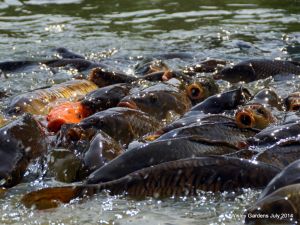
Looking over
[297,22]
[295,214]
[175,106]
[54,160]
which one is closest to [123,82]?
[175,106]

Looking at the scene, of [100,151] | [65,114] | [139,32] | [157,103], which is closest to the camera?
[100,151]

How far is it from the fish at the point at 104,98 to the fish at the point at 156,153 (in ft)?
5.69

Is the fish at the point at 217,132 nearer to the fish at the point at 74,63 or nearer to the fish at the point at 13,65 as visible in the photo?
the fish at the point at 74,63

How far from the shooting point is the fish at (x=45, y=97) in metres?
6.48

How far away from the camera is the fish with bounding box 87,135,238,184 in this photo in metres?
4.45

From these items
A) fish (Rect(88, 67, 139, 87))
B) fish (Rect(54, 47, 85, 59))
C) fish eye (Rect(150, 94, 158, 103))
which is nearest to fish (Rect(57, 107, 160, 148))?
fish eye (Rect(150, 94, 158, 103))

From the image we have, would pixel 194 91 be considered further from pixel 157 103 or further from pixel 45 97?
pixel 45 97

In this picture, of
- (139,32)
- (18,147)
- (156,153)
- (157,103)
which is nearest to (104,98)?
(157,103)

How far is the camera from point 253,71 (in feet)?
26.0

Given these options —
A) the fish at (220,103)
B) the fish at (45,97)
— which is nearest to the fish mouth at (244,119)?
the fish at (220,103)

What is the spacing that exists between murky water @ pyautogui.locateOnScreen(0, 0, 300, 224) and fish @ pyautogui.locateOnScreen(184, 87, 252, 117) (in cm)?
116

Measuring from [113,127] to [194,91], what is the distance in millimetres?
1500

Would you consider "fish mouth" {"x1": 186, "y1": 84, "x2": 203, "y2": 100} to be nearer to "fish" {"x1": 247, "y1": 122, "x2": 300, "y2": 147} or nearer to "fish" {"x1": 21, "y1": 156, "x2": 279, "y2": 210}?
"fish" {"x1": 247, "y1": 122, "x2": 300, "y2": 147}

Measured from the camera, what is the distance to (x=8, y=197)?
4566 mm
